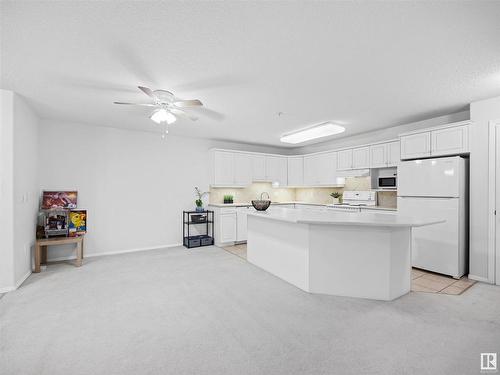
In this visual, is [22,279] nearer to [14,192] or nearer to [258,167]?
[14,192]

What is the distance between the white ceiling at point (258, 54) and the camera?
71.1 inches

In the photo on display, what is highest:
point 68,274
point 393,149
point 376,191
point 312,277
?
point 393,149

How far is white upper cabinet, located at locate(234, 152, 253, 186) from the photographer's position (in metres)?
6.31

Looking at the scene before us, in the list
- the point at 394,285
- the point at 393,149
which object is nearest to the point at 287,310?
the point at 394,285

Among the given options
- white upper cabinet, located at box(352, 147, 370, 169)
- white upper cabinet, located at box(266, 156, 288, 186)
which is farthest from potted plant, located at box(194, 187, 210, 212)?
white upper cabinet, located at box(352, 147, 370, 169)

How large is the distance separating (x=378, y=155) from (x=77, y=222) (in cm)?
597

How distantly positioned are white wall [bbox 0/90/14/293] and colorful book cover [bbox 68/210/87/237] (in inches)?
45.9

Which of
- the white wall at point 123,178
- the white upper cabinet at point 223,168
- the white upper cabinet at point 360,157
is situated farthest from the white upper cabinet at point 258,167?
the white upper cabinet at point 360,157

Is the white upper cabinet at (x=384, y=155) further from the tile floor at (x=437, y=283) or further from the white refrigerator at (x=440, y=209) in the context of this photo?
the tile floor at (x=437, y=283)

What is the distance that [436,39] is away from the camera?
6.89 ft

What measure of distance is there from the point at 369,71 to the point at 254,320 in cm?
288

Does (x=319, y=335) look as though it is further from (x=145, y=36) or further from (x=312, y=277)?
(x=145, y=36)

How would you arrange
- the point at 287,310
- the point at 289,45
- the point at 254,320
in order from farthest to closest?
1. the point at 287,310
2. the point at 254,320
3. the point at 289,45

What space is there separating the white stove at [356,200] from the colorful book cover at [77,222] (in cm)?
510
